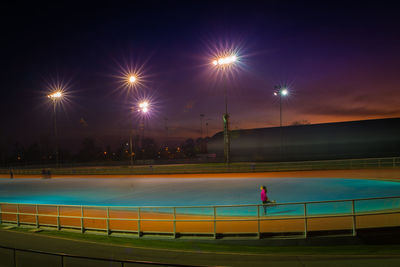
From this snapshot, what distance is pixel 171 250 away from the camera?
983 cm

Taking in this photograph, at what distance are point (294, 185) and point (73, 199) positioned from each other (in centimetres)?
1722

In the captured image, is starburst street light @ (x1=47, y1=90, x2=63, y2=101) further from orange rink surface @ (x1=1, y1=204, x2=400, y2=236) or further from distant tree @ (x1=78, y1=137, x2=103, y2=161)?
distant tree @ (x1=78, y1=137, x2=103, y2=161)

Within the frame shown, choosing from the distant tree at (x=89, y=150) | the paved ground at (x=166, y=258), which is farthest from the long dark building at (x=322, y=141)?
the distant tree at (x=89, y=150)

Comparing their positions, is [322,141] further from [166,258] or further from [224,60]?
[166,258]

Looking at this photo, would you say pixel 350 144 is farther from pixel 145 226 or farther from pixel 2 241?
pixel 2 241

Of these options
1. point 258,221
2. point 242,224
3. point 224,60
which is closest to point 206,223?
point 242,224

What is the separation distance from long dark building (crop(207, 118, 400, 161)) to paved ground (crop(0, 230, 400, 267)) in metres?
36.2

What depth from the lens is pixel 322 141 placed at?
162ft

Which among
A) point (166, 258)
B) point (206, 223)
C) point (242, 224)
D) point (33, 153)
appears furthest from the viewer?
point (33, 153)

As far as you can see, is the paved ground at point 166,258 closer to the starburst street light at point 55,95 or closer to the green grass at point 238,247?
the green grass at point 238,247

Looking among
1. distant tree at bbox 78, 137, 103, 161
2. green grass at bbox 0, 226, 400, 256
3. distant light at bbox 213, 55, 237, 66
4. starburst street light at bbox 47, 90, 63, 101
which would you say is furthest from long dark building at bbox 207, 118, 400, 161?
distant tree at bbox 78, 137, 103, 161

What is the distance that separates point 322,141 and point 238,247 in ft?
145

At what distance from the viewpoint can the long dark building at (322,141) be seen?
45344mm

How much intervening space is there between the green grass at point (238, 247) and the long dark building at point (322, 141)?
3477cm
